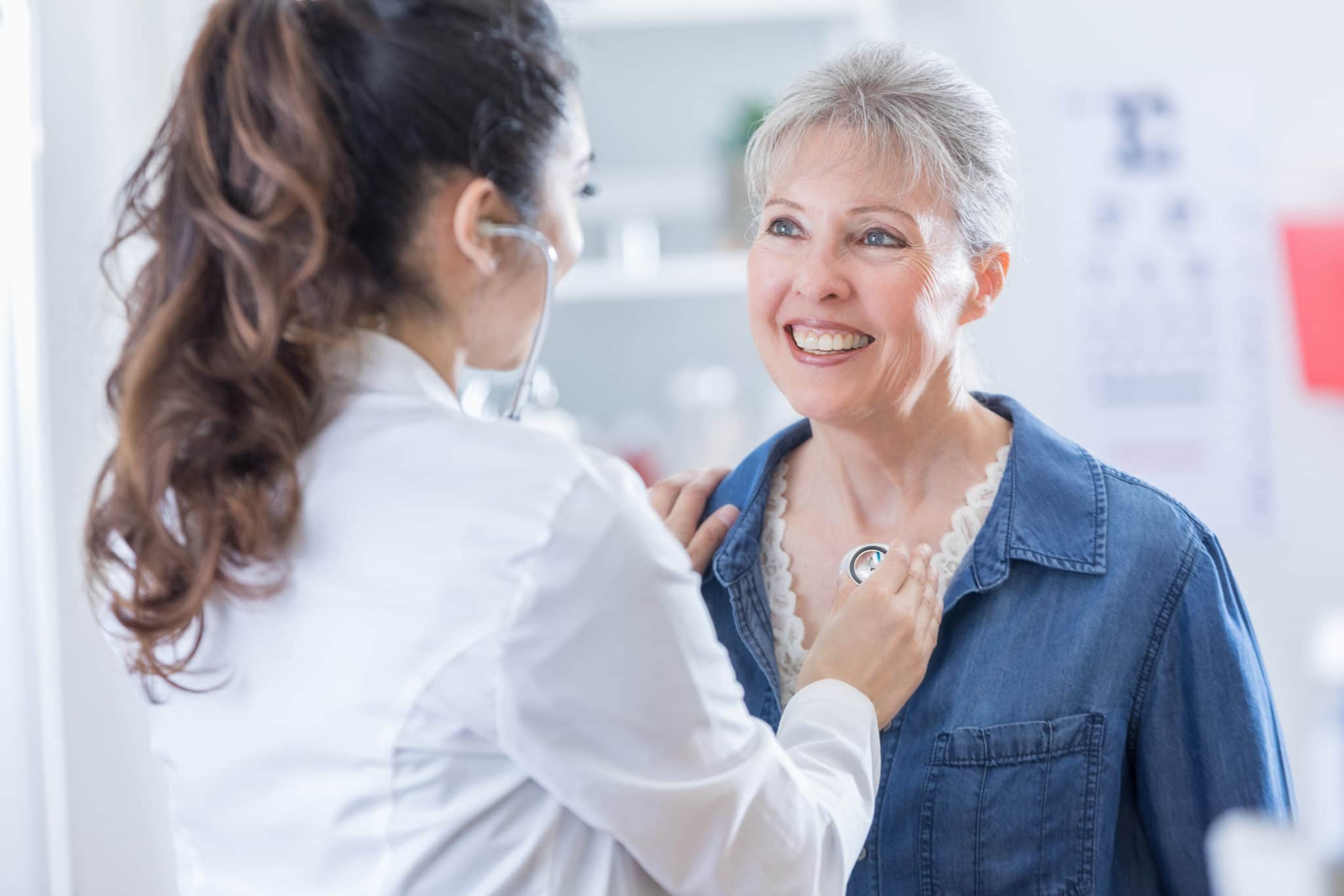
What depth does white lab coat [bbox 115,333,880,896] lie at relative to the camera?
0.72 m

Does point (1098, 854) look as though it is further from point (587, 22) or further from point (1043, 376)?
point (587, 22)

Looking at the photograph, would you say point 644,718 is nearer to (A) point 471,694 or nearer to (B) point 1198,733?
(A) point 471,694

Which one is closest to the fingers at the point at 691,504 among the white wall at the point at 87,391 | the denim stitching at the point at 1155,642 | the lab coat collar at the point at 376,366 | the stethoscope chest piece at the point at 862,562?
the stethoscope chest piece at the point at 862,562

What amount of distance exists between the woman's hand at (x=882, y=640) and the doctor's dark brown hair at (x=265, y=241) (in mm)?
428

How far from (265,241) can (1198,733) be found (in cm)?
86

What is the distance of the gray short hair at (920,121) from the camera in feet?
3.96

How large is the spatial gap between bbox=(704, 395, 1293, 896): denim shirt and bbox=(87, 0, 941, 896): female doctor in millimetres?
349

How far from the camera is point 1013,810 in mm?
1126

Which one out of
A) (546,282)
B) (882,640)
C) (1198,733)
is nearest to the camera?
(546,282)

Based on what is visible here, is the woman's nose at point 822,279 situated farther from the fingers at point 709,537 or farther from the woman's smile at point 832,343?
the fingers at point 709,537

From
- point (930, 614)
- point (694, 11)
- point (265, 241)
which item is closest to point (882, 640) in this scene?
point (930, 614)

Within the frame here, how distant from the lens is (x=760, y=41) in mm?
2383

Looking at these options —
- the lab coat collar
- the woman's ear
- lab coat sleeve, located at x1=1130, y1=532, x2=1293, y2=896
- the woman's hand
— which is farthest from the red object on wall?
the lab coat collar

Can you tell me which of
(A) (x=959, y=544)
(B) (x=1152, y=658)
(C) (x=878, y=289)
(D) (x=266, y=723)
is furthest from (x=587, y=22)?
(D) (x=266, y=723)
